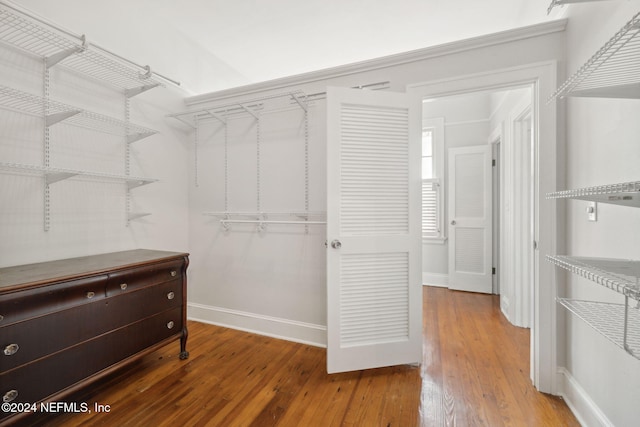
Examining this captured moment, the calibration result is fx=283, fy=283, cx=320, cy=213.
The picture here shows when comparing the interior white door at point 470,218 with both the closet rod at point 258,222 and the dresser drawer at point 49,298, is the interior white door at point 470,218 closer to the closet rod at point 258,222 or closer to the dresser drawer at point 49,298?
the closet rod at point 258,222

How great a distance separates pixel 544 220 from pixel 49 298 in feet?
9.87

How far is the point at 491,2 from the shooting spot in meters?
2.18

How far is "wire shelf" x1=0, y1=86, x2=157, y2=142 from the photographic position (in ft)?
5.79

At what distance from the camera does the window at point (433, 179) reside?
433 centimetres

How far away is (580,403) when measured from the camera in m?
1.67

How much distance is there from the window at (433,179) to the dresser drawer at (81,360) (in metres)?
3.70

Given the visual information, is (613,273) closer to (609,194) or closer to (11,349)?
(609,194)

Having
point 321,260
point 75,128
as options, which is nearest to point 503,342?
point 321,260

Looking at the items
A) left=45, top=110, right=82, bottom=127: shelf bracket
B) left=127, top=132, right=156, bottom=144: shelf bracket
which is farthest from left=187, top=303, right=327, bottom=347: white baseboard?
left=45, top=110, right=82, bottom=127: shelf bracket

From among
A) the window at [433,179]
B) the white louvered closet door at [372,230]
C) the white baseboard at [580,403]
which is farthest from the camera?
the window at [433,179]

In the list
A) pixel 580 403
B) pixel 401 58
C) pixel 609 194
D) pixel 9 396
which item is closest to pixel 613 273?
pixel 609 194

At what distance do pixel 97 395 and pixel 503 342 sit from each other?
10.5ft

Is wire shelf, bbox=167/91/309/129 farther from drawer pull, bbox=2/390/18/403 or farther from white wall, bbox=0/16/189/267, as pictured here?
drawer pull, bbox=2/390/18/403

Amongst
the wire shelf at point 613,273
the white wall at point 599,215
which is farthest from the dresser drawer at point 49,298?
the white wall at point 599,215
